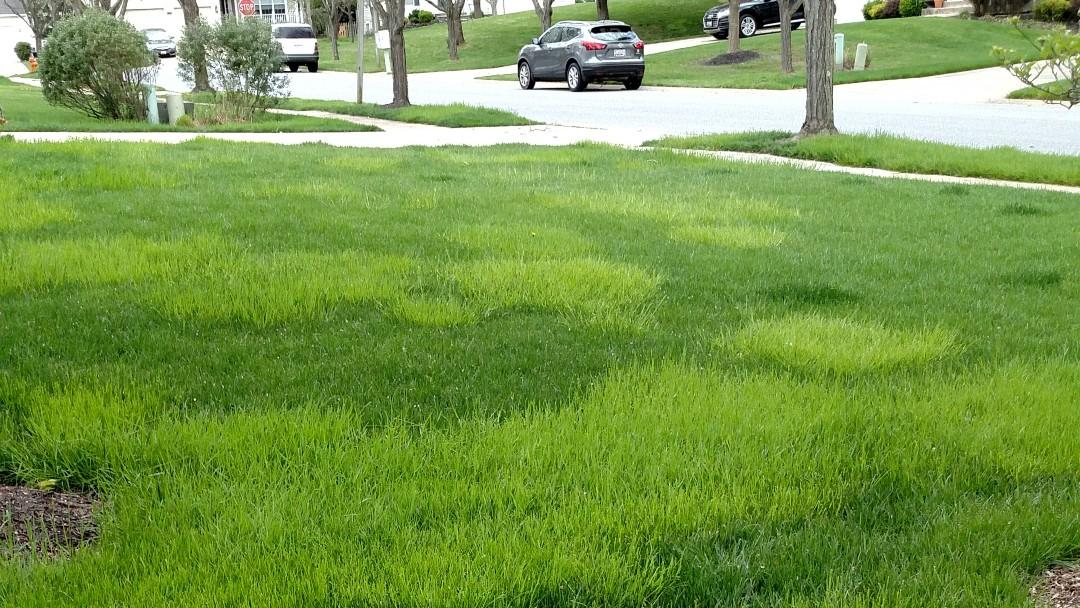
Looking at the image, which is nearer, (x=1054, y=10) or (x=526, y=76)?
(x=526, y=76)

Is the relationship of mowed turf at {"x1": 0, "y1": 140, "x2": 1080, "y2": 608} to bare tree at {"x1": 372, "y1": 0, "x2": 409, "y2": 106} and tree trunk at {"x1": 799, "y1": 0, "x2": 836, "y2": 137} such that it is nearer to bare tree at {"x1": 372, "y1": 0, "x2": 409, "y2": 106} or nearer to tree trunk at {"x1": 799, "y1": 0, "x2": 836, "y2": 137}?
tree trunk at {"x1": 799, "y1": 0, "x2": 836, "y2": 137}

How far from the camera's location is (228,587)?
2480 millimetres

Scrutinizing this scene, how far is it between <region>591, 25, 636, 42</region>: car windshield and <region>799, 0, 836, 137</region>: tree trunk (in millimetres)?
12133

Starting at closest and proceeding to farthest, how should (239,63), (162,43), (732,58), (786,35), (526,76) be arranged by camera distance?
(239,63), (526,76), (786,35), (732,58), (162,43)

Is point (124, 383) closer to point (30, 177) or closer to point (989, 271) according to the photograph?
point (989, 271)

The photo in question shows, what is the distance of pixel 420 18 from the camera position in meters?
65.3

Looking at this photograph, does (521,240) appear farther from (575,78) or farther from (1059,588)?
(575,78)

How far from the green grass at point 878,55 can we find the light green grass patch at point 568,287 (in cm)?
2058

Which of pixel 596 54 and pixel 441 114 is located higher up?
pixel 596 54

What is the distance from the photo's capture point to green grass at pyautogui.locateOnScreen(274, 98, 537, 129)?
17.0m

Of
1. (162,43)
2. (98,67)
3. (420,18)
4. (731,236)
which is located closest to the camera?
(731,236)

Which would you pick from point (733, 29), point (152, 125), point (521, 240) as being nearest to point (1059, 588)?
point (521, 240)

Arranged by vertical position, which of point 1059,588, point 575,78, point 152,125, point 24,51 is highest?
point 24,51

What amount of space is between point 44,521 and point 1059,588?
2832 millimetres
